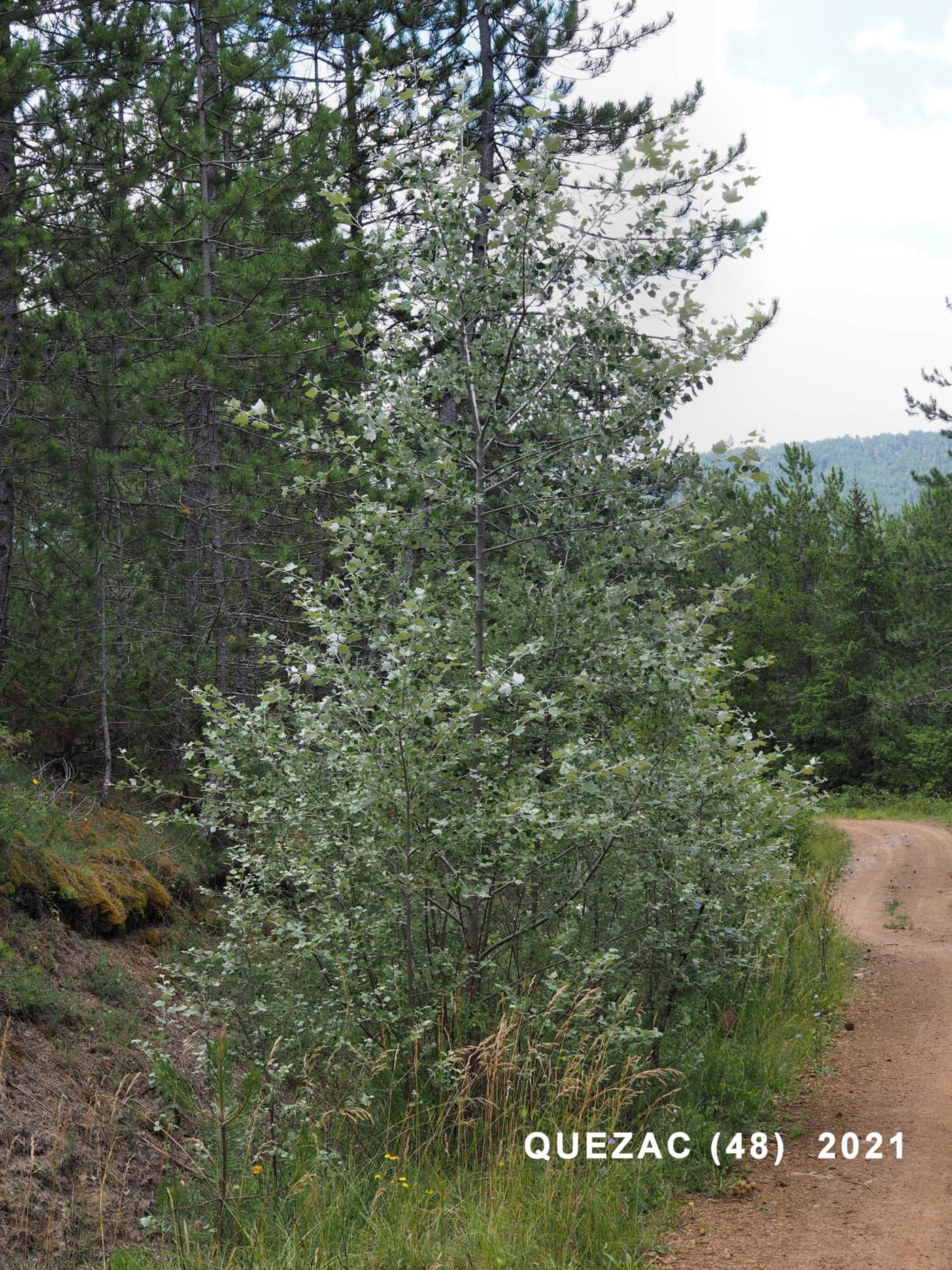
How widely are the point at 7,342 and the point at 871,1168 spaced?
9874 mm

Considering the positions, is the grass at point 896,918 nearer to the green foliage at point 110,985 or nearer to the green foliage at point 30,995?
the green foliage at point 110,985

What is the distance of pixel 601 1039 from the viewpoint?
5.06 meters

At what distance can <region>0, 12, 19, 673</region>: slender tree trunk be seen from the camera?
366 inches

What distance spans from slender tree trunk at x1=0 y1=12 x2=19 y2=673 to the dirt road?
8.03 metres

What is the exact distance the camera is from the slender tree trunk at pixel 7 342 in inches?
366

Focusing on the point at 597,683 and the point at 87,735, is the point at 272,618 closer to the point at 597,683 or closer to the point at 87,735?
the point at 87,735

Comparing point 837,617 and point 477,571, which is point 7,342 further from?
point 837,617

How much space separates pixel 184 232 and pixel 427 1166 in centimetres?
1002

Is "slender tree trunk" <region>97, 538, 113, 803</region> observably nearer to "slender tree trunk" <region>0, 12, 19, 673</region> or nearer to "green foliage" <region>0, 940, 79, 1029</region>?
"slender tree trunk" <region>0, 12, 19, 673</region>

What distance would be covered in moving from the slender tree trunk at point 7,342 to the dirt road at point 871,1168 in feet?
26.3

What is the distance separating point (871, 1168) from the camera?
545 centimetres

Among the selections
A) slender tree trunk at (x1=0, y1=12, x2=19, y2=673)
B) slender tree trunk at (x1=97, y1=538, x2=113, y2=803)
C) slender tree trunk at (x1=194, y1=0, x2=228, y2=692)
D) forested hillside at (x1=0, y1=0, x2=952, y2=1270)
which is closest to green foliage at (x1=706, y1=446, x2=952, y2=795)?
slender tree trunk at (x1=194, y1=0, x2=228, y2=692)

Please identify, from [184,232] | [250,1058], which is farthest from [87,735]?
[250,1058]

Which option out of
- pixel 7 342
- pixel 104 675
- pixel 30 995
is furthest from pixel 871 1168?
pixel 7 342
